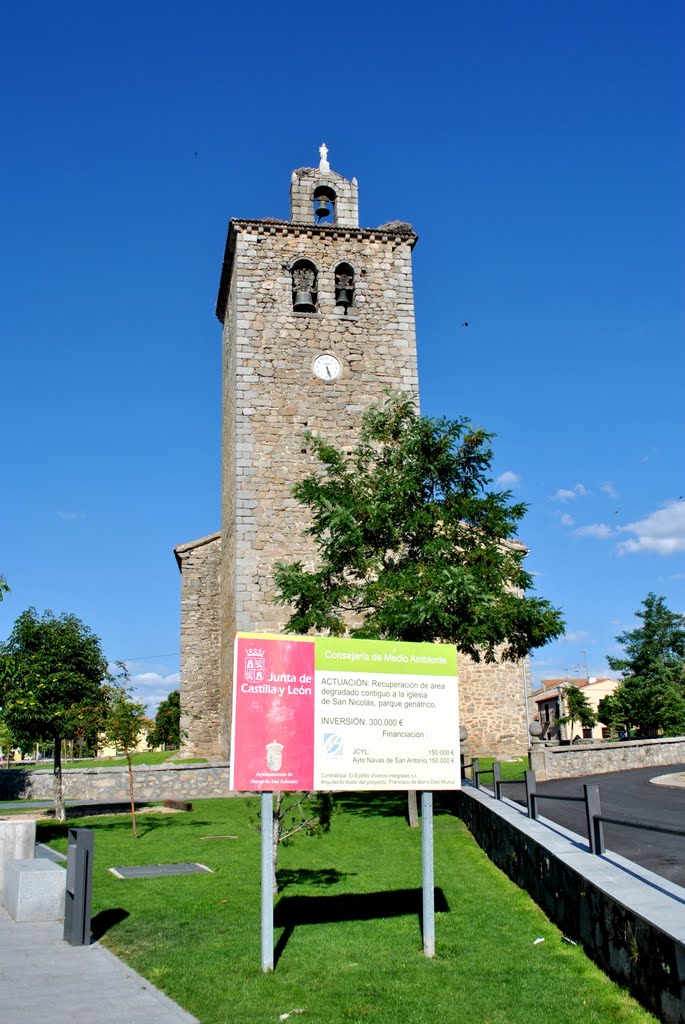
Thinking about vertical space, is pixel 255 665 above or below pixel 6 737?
above

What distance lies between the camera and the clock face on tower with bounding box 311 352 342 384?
2547 centimetres

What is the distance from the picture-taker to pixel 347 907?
9094 mm

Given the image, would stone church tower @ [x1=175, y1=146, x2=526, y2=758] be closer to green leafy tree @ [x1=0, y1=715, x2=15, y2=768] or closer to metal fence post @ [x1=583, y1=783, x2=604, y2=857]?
green leafy tree @ [x1=0, y1=715, x2=15, y2=768]

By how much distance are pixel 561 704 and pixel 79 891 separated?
238 ft

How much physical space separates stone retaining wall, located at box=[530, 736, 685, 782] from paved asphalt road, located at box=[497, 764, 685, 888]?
12.2 inches

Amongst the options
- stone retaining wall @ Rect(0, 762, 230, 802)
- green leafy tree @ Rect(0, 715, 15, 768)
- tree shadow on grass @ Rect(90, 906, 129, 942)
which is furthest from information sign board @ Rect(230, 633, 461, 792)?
stone retaining wall @ Rect(0, 762, 230, 802)

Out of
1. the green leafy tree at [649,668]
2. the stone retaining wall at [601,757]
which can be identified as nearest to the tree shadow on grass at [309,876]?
the stone retaining wall at [601,757]

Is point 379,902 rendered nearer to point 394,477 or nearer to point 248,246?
point 394,477

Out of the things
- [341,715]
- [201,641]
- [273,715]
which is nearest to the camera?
[273,715]

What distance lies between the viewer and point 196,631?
29250 mm

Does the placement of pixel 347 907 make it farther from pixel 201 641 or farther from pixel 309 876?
pixel 201 641

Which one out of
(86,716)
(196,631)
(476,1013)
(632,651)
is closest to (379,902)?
(476,1013)

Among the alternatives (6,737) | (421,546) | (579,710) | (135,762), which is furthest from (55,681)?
(579,710)

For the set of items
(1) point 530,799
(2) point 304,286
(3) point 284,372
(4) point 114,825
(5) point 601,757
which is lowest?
(4) point 114,825
